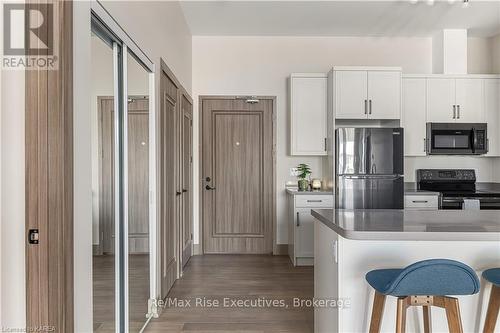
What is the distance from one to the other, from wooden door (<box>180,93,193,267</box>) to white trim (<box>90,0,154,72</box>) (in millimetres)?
→ 1469

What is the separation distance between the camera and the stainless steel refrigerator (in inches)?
158

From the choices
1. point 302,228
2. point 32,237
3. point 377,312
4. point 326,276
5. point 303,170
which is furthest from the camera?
point 303,170

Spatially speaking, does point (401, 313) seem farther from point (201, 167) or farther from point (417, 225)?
point (201, 167)

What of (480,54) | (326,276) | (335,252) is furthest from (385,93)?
(335,252)

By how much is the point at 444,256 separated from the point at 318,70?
3.54m

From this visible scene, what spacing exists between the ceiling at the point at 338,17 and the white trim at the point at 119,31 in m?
1.62

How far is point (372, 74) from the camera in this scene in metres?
4.34

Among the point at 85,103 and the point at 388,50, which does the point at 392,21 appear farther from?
the point at 85,103

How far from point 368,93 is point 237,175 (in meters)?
2.02

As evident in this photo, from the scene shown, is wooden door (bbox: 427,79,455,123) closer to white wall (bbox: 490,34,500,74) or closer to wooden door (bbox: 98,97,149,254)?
white wall (bbox: 490,34,500,74)

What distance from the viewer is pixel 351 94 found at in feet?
14.3

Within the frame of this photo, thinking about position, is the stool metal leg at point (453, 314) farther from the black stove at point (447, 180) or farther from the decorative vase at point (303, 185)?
the black stove at point (447, 180)

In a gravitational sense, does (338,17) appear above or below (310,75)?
above

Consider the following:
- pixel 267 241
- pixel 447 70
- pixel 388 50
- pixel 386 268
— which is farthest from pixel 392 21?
pixel 386 268
